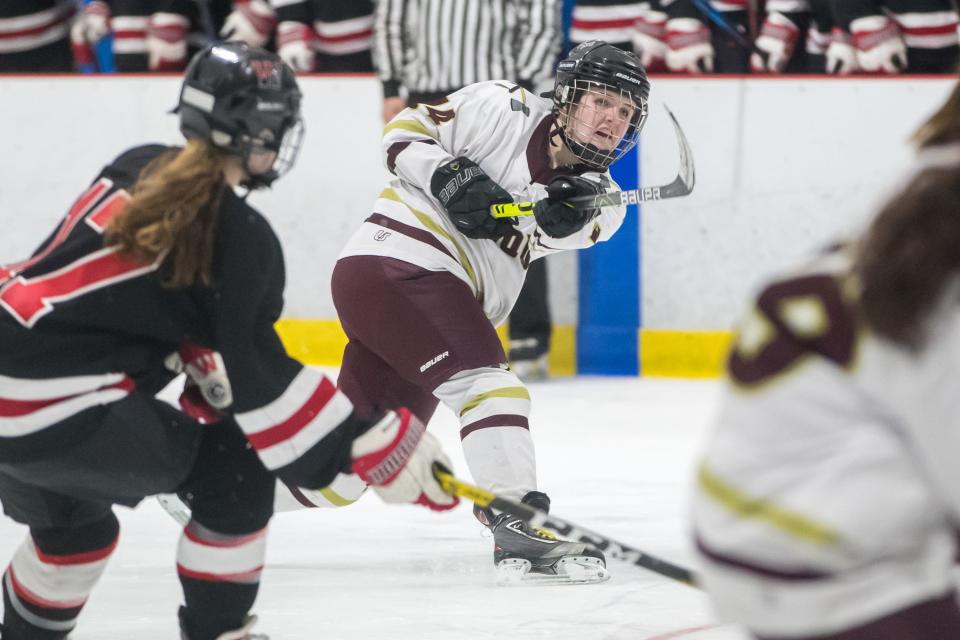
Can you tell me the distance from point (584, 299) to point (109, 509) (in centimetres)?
306

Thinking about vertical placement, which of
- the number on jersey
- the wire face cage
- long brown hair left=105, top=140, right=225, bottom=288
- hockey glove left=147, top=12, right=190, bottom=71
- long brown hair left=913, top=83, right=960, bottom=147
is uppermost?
long brown hair left=913, top=83, right=960, bottom=147

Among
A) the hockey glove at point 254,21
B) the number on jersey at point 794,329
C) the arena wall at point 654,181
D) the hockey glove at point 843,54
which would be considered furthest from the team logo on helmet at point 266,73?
the hockey glove at point 254,21

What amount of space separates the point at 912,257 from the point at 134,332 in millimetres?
1185

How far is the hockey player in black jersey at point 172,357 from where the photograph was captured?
1.85 m

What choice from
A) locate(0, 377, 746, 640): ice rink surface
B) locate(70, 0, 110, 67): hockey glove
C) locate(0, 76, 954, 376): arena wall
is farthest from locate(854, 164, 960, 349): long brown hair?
locate(70, 0, 110, 67): hockey glove

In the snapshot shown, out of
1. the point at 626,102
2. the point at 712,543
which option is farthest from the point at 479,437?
the point at 712,543

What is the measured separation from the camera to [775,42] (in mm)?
4922

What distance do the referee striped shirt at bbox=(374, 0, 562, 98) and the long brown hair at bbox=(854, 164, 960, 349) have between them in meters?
3.85

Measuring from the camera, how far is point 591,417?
4.32 metres

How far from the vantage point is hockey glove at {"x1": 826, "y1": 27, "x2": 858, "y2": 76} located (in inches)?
190

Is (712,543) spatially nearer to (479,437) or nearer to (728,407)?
(728,407)

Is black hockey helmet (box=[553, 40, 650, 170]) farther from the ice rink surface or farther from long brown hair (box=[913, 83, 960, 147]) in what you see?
long brown hair (box=[913, 83, 960, 147])

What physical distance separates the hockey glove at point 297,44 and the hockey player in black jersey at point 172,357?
3194mm

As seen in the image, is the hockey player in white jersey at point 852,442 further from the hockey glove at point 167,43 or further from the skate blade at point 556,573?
the hockey glove at point 167,43
